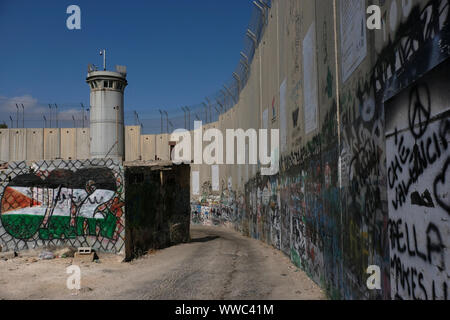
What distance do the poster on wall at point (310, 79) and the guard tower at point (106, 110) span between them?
20.1 m

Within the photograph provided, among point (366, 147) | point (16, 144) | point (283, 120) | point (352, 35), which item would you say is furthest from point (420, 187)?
point (16, 144)

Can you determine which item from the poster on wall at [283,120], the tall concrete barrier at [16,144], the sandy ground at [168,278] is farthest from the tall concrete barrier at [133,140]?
the poster on wall at [283,120]

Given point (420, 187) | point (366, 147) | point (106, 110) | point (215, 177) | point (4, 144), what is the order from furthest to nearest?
point (4, 144)
point (215, 177)
point (106, 110)
point (366, 147)
point (420, 187)

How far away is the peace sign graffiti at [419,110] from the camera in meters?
3.31

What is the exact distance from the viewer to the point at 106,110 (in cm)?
2708

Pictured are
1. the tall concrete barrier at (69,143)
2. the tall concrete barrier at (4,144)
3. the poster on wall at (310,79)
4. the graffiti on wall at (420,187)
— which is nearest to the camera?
the graffiti on wall at (420,187)

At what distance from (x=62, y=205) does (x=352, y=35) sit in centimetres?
961

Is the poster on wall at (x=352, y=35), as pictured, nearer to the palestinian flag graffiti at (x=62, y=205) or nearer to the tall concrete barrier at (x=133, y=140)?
the palestinian flag graffiti at (x=62, y=205)

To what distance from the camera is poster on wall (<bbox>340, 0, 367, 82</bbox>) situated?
16.6 ft

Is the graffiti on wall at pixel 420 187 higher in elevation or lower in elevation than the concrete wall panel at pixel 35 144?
lower

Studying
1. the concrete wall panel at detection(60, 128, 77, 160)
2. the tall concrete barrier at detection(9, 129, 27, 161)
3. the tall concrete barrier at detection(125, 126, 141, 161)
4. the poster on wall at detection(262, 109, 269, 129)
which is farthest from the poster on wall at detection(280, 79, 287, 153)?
the tall concrete barrier at detection(9, 129, 27, 161)

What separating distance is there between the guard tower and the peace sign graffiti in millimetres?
24902

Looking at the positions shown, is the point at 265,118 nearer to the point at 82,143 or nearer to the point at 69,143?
the point at 82,143

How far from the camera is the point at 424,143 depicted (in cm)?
335
